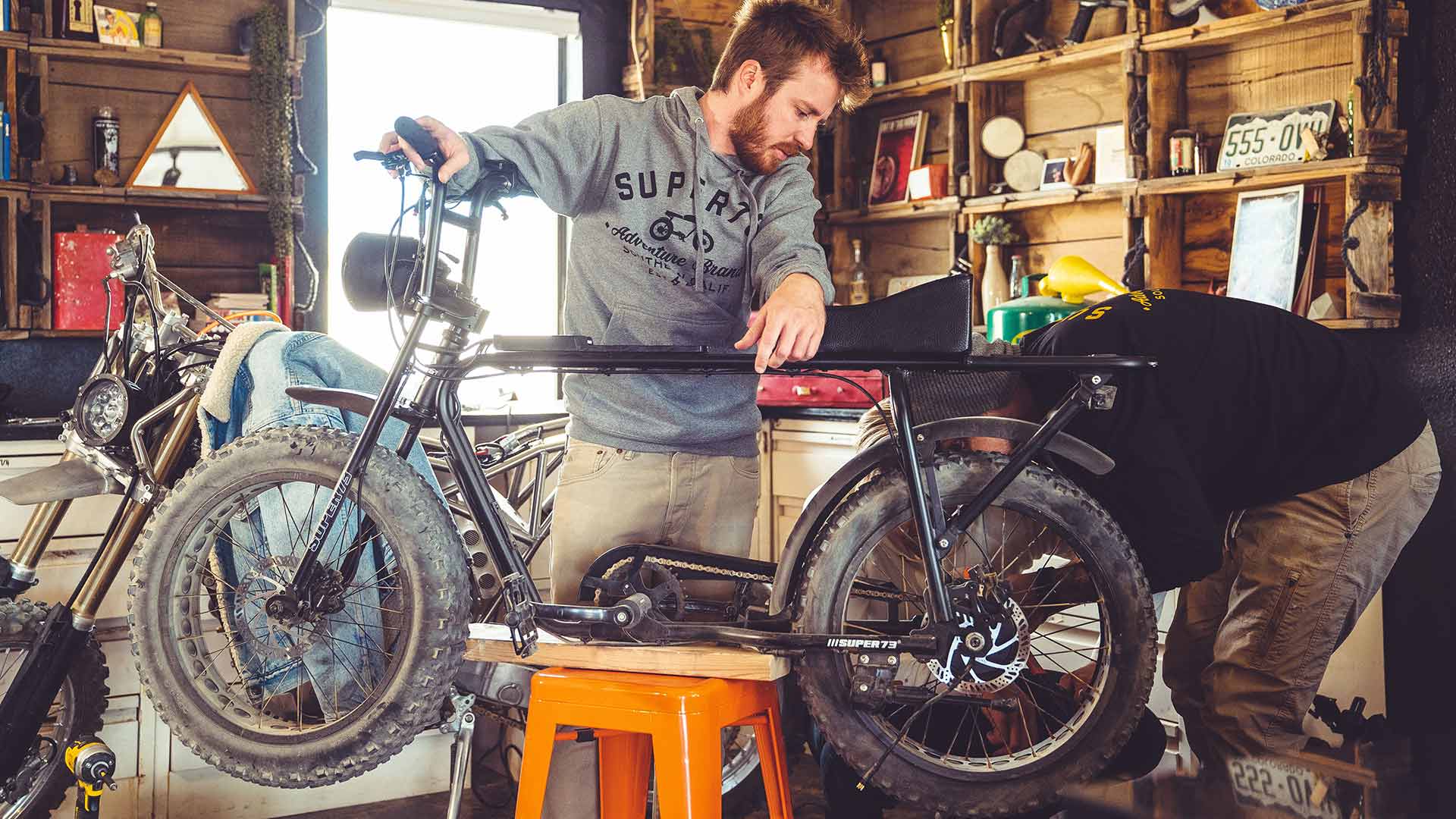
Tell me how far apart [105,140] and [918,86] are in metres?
2.66

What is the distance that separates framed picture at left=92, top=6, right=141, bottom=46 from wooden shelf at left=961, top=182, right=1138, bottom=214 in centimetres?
270

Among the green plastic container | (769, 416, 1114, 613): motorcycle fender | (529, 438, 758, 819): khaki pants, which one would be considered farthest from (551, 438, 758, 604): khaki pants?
the green plastic container

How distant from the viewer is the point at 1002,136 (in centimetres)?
414

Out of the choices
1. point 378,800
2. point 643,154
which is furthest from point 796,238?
point 378,800

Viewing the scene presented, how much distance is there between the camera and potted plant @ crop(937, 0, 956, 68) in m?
4.20

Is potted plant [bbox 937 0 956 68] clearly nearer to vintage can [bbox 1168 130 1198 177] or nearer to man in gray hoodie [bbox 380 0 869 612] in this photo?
vintage can [bbox 1168 130 1198 177]

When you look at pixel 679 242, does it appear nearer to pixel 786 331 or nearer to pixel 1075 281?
pixel 786 331

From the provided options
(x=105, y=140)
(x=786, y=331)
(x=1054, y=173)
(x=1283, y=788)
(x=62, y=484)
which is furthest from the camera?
(x=1054, y=173)

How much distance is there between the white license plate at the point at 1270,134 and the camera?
3.29 metres

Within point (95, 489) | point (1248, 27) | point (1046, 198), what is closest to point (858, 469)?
point (95, 489)

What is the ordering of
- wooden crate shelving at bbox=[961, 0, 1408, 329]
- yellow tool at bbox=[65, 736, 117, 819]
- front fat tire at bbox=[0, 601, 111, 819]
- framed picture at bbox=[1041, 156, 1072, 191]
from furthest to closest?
framed picture at bbox=[1041, 156, 1072, 191] → wooden crate shelving at bbox=[961, 0, 1408, 329] → front fat tire at bbox=[0, 601, 111, 819] → yellow tool at bbox=[65, 736, 117, 819]

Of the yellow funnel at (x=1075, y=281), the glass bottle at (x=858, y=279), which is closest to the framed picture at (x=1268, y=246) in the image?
the yellow funnel at (x=1075, y=281)

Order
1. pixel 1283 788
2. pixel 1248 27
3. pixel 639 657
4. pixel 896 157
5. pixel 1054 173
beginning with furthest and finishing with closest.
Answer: pixel 896 157, pixel 1054 173, pixel 1248 27, pixel 1283 788, pixel 639 657

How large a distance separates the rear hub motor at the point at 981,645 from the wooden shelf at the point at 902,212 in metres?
2.76
